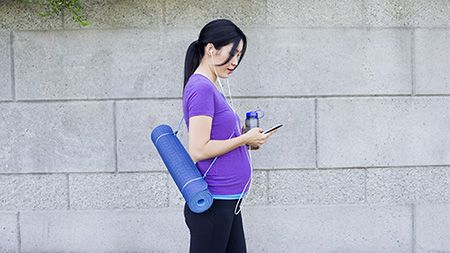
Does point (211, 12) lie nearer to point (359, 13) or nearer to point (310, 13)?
point (310, 13)

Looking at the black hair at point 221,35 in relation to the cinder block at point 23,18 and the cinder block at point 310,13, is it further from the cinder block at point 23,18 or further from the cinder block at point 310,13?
the cinder block at point 23,18

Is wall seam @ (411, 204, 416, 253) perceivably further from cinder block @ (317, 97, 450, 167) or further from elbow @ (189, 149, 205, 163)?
elbow @ (189, 149, 205, 163)

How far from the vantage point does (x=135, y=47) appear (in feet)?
14.9

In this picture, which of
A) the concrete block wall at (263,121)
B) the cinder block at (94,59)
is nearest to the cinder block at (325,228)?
the concrete block wall at (263,121)

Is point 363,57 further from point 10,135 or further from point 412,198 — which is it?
point 10,135

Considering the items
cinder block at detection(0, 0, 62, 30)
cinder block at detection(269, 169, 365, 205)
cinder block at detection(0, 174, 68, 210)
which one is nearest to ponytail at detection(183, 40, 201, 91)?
cinder block at detection(269, 169, 365, 205)

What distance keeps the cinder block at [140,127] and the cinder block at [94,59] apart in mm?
160

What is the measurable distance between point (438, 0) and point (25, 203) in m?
3.69

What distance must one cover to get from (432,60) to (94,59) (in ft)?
8.83

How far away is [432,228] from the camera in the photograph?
4680mm

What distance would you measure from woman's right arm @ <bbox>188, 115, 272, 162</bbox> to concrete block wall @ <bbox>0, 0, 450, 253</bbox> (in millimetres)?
1862

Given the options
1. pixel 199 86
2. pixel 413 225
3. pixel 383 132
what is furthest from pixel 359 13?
pixel 199 86

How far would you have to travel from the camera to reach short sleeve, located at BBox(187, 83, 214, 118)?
262 cm

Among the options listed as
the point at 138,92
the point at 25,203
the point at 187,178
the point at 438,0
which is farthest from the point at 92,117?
the point at 438,0
